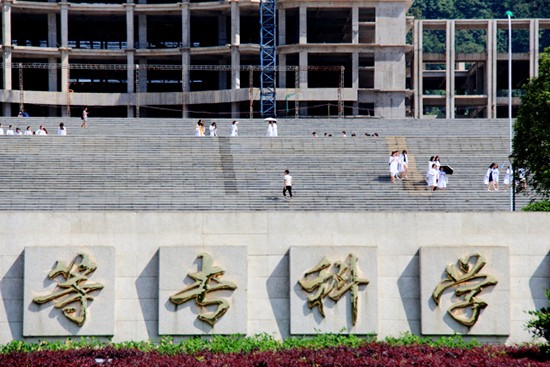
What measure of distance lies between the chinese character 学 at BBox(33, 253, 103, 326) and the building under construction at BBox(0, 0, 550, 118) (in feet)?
138

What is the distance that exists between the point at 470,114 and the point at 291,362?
214 ft

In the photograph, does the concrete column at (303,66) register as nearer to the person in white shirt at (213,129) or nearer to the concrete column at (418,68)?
the concrete column at (418,68)

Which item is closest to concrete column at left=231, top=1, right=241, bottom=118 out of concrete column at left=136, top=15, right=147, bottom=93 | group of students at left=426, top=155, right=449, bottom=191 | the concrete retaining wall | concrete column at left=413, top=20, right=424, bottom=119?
concrete column at left=136, top=15, right=147, bottom=93

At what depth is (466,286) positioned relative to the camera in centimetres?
2092

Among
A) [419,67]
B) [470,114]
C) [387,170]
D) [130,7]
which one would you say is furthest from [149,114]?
[387,170]

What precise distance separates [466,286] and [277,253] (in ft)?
11.9

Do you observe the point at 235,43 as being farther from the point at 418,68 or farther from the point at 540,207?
Answer: the point at 540,207

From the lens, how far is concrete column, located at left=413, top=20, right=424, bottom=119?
73.6 metres

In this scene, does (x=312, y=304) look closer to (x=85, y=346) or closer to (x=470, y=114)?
(x=85, y=346)

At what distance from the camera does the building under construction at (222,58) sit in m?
66.2

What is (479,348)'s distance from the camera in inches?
768

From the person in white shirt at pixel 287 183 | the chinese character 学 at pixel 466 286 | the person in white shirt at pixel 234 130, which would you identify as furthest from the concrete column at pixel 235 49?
the chinese character 学 at pixel 466 286

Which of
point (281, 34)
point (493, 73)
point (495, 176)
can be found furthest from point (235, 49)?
point (495, 176)

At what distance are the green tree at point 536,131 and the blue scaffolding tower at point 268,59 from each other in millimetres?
33545
